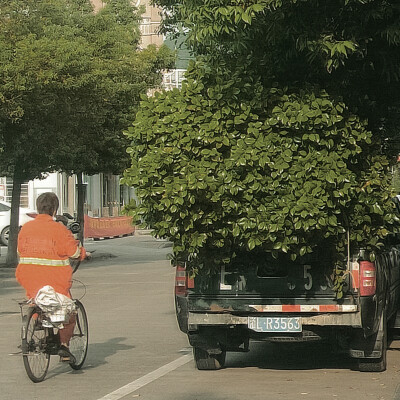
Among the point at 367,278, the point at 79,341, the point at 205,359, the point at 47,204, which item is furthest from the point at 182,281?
the point at 367,278

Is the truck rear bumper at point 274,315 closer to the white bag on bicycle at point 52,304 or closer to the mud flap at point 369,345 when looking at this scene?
the mud flap at point 369,345

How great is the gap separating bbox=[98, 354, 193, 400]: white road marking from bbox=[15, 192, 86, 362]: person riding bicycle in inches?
29.5

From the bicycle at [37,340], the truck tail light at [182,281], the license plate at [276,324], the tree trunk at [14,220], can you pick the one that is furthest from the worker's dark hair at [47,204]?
the tree trunk at [14,220]

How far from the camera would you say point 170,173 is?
9.76 m

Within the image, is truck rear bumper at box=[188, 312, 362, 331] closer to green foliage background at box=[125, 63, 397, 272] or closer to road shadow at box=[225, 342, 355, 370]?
green foliage background at box=[125, 63, 397, 272]

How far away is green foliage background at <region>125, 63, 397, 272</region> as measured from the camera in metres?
9.52

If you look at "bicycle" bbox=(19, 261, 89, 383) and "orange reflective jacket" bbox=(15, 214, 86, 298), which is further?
"orange reflective jacket" bbox=(15, 214, 86, 298)

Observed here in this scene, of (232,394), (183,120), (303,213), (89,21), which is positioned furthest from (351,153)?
(89,21)

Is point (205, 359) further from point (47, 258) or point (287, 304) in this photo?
point (47, 258)

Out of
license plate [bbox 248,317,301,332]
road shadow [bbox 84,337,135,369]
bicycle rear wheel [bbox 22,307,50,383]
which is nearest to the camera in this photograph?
bicycle rear wheel [bbox 22,307,50,383]

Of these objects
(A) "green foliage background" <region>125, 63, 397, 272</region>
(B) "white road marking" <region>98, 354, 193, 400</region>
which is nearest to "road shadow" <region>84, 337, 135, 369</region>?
(B) "white road marking" <region>98, 354, 193, 400</region>

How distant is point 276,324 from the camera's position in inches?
403

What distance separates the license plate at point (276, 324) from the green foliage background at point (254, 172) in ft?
2.12

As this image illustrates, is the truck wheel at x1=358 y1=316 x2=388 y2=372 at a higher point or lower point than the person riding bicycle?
lower
